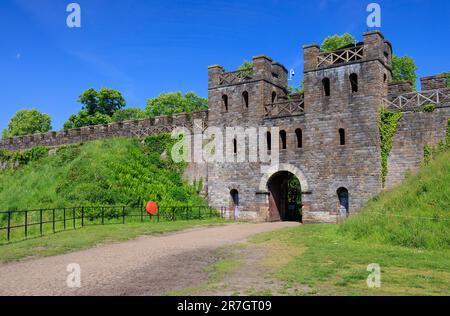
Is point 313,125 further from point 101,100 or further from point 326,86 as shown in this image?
point 101,100

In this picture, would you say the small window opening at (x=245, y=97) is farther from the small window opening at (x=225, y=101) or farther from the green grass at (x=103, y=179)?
the green grass at (x=103, y=179)

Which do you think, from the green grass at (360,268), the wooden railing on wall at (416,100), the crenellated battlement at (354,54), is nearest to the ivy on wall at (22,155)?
the crenellated battlement at (354,54)

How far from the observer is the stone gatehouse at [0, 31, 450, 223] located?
21375 millimetres

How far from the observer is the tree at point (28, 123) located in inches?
2315

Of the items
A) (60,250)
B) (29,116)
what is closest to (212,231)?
(60,250)

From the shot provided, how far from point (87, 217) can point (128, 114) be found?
39.4 meters

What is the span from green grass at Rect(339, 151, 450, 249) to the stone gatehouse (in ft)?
12.8

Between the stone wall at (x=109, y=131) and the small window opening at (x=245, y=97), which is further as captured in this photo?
the stone wall at (x=109, y=131)

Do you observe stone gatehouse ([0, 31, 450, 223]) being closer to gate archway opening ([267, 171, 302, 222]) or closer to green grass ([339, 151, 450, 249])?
gate archway opening ([267, 171, 302, 222])

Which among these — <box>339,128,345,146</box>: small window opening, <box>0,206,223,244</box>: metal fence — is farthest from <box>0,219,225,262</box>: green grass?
<box>339,128,345,146</box>: small window opening

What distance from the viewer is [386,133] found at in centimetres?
2162

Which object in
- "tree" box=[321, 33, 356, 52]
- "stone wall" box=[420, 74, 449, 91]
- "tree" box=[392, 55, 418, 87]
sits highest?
"tree" box=[321, 33, 356, 52]

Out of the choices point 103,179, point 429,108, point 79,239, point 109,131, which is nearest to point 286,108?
point 429,108

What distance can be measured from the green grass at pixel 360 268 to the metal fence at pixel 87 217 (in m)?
9.96
